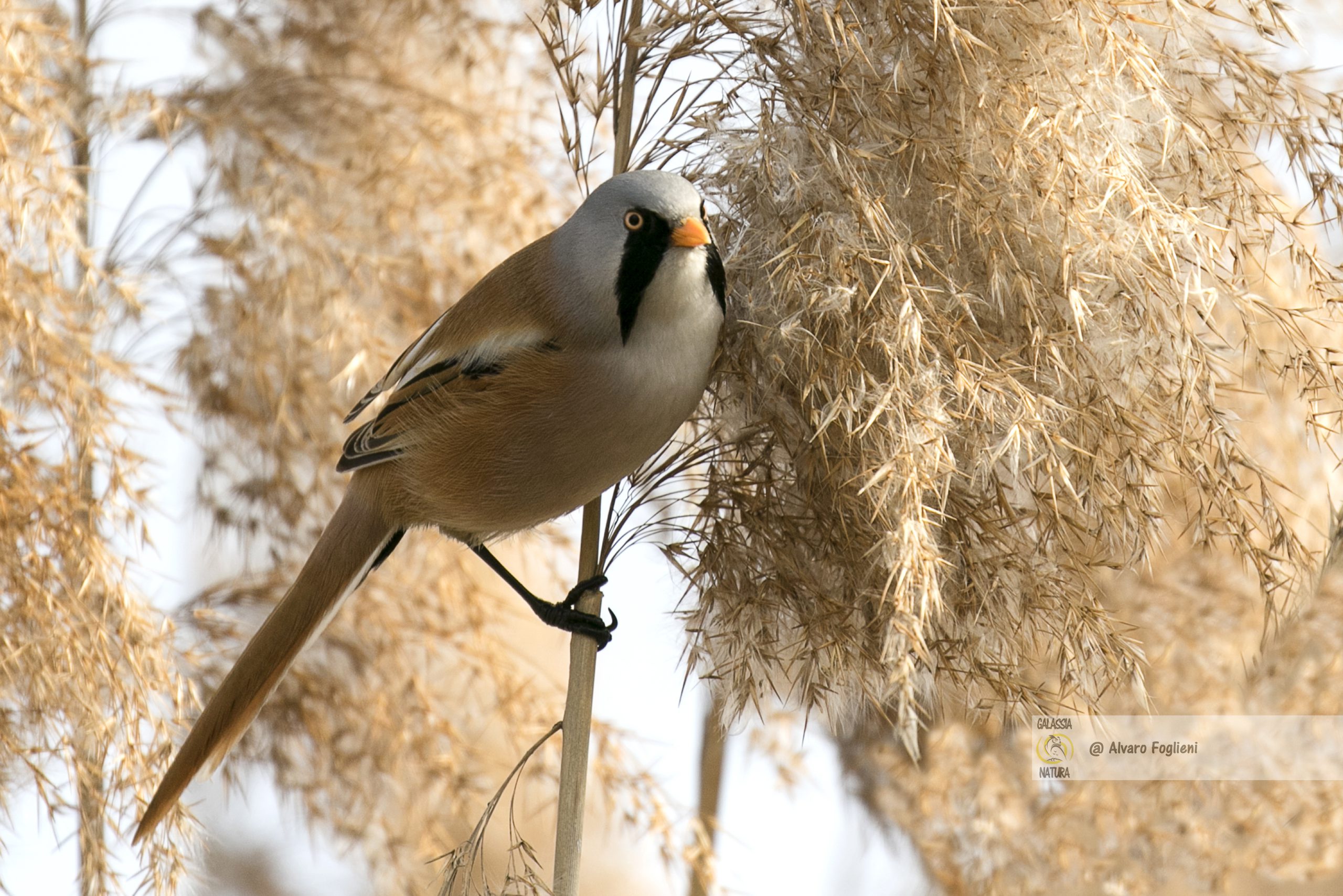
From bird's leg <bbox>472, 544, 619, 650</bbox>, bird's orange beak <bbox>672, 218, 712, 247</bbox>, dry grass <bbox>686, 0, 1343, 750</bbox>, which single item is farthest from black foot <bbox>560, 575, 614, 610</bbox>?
bird's orange beak <bbox>672, 218, 712, 247</bbox>

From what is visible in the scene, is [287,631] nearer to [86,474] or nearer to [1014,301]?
[86,474]

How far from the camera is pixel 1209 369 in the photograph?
1080mm

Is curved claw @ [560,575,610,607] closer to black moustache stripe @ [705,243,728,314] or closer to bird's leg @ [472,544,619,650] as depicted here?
bird's leg @ [472,544,619,650]

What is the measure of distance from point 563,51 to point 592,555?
56cm

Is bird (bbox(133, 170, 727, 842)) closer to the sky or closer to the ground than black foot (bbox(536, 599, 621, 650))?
closer to the sky

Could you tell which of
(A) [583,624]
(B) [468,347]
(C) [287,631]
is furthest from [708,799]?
(B) [468,347]

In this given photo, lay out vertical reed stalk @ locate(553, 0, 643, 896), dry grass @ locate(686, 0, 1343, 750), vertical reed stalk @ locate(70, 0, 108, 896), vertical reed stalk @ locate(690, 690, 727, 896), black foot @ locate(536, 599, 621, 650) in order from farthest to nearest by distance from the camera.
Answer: vertical reed stalk @ locate(690, 690, 727, 896), vertical reed stalk @ locate(70, 0, 108, 896), black foot @ locate(536, 599, 621, 650), vertical reed stalk @ locate(553, 0, 643, 896), dry grass @ locate(686, 0, 1343, 750)

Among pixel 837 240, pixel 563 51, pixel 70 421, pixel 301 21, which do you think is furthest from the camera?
pixel 301 21

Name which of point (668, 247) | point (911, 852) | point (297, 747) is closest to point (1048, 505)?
point (668, 247)

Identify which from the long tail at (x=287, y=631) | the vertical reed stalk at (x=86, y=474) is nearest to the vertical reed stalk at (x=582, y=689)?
the long tail at (x=287, y=631)

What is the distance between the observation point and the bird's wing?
1330mm

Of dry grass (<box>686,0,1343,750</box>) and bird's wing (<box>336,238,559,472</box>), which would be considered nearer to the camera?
dry grass (<box>686,0,1343,750</box>)

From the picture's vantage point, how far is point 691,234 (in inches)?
45.5

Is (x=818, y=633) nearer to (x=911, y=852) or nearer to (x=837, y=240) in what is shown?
(x=837, y=240)
